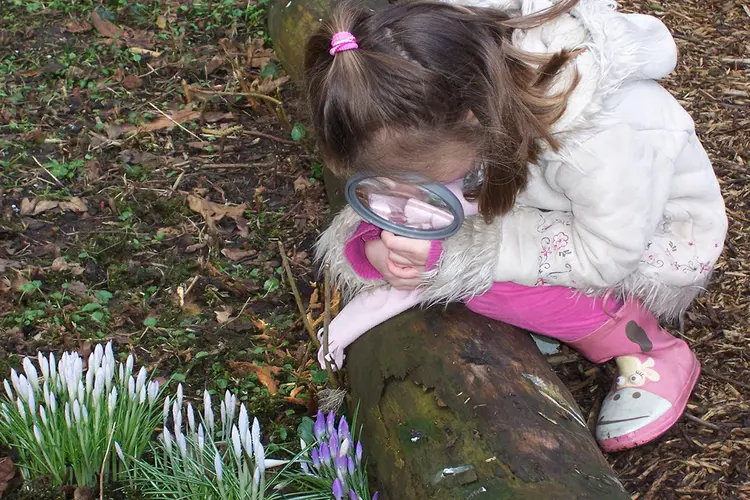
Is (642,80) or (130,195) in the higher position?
(642,80)

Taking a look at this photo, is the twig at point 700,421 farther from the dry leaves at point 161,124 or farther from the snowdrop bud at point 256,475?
the dry leaves at point 161,124

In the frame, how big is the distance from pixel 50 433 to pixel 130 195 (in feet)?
6.32

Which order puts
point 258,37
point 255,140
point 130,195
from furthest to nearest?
point 258,37 < point 255,140 < point 130,195

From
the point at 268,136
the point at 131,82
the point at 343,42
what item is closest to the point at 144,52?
the point at 131,82

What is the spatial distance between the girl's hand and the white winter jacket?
0.25 ft

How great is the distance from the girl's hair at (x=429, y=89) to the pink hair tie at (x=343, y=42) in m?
0.02

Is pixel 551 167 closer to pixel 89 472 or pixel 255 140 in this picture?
pixel 89 472

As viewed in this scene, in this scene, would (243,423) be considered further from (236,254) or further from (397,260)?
(236,254)

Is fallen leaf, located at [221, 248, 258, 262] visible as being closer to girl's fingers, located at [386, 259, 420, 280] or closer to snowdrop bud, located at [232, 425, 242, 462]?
girl's fingers, located at [386, 259, 420, 280]

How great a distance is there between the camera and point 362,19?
8.04 ft

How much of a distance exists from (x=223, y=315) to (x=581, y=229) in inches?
61.4

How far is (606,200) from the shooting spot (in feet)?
8.50

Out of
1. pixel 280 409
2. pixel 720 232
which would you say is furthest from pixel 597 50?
pixel 280 409

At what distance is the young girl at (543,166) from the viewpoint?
2.33 m
